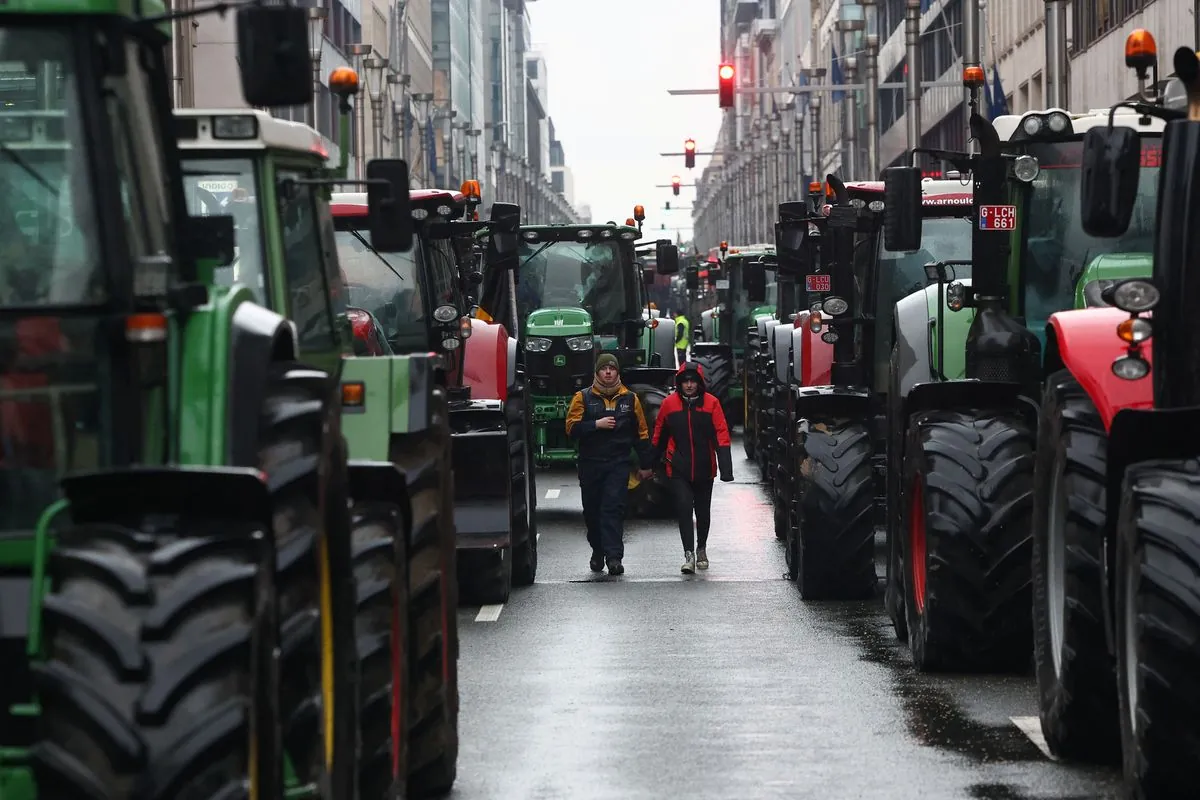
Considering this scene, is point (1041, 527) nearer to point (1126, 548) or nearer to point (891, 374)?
point (1126, 548)

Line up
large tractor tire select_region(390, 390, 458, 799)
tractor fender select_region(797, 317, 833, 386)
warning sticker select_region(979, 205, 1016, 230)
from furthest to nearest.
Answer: tractor fender select_region(797, 317, 833, 386), warning sticker select_region(979, 205, 1016, 230), large tractor tire select_region(390, 390, 458, 799)

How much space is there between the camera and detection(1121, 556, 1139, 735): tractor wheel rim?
25.3 ft

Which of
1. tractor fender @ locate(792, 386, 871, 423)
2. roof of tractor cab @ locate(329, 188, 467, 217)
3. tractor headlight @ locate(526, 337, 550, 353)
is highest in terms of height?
roof of tractor cab @ locate(329, 188, 467, 217)

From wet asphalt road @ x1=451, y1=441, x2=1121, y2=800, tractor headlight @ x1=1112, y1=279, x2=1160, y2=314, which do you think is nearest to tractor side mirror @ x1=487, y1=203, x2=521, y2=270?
wet asphalt road @ x1=451, y1=441, x2=1121, y2=800

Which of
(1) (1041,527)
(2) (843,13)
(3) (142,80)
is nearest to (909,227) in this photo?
(1) (1041,527)

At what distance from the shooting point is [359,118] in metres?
84.2

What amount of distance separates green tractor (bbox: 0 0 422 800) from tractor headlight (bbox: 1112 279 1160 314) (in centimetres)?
278

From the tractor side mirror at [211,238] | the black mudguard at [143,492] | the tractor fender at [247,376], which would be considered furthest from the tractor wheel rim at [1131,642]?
the black mudguard at [143,492]

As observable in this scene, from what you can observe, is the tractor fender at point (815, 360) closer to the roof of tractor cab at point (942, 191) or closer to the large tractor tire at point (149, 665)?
the roof of tractor cab at point (942, 191)

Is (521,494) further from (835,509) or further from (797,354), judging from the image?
(797,354)

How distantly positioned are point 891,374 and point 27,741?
947 cm

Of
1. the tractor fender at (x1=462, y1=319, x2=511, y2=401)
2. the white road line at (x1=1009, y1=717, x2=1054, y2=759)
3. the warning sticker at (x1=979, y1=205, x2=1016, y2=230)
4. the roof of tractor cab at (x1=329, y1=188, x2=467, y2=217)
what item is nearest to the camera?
the white road line at (x1=1009, y1=717, x2=1054, y2=759)

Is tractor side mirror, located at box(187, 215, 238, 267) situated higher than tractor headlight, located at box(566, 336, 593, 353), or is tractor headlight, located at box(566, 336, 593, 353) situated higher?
tractor side mirror, located at box(187, 215, 238, 267)

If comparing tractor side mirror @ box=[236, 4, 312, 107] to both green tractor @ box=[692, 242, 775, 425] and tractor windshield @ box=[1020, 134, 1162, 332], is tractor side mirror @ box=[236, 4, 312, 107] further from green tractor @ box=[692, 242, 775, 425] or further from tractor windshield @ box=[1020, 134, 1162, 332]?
green tractor @ box=[692, 242, 775, 425]
